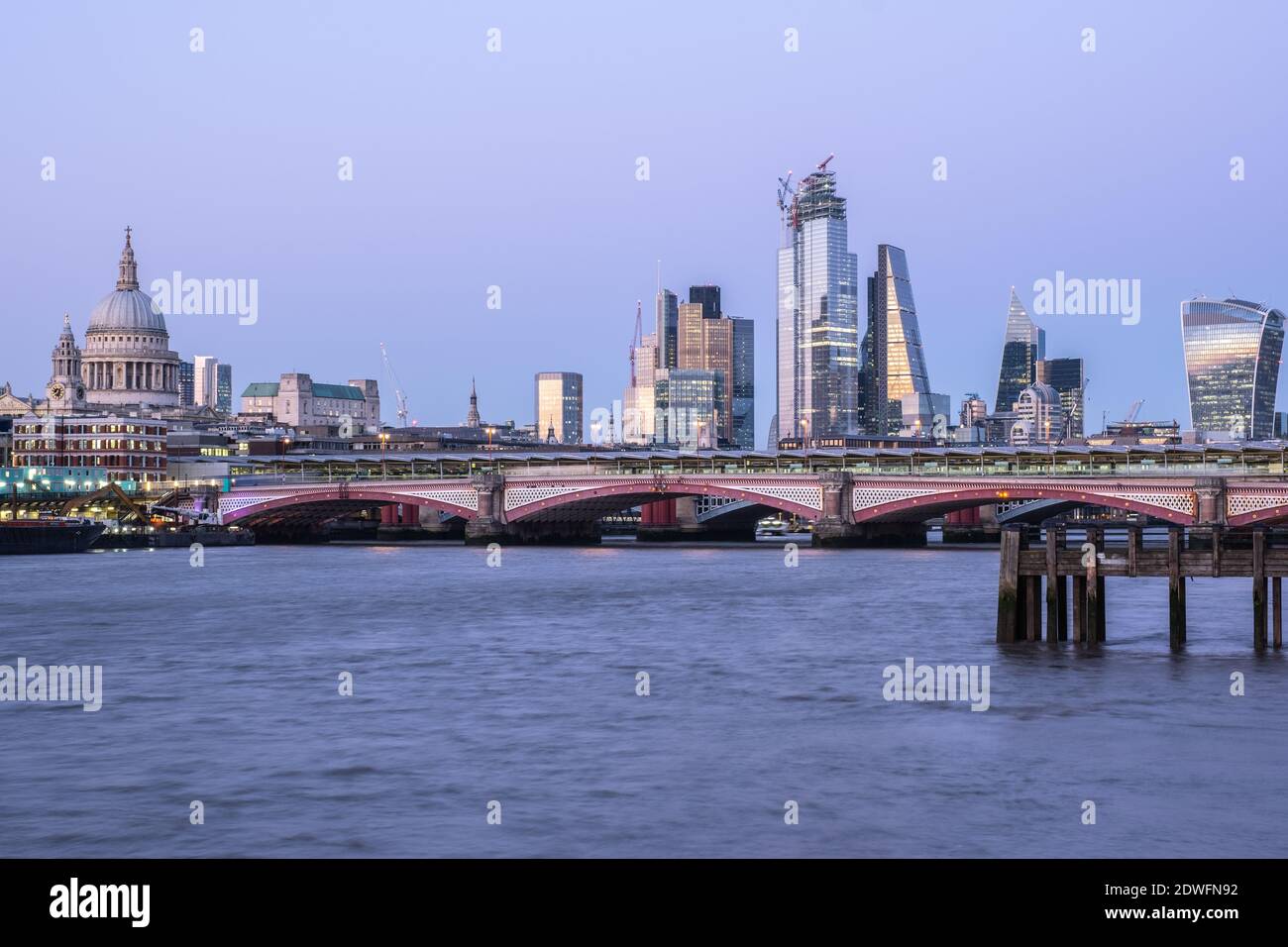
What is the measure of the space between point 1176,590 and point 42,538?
325 ft

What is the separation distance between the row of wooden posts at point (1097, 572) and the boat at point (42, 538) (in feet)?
309

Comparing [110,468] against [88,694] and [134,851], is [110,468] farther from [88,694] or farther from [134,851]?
[134,851]

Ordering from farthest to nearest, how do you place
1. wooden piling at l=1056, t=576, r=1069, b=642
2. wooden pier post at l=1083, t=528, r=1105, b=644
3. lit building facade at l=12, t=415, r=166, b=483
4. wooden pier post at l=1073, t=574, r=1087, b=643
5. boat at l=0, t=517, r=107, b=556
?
1. lit building facade at l=12, t=415, r=166, b=483
2. boat at l=0, t=517, r=107, b=556
3. wooden piling at l=1056, t=576, r=1069, b=642
4. wooden pier post at l=1073, t=574, r=1087, b=643
5. wooden pier post at l=1083, t=528, r=1105, b=644

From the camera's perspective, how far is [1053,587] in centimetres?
4350

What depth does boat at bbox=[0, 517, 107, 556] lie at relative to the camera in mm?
120938

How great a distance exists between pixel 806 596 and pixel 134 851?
160 ft

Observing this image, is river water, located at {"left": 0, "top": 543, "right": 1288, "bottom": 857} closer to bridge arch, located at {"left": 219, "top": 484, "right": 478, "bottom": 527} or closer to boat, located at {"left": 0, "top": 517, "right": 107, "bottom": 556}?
boat, located at {"left": 0, "top": 517, "right": 107, "bottom": 556}

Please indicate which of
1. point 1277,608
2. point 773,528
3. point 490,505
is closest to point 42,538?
point 490,505

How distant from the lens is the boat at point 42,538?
121 metres

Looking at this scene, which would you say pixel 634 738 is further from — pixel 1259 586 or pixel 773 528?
pixel 773 528

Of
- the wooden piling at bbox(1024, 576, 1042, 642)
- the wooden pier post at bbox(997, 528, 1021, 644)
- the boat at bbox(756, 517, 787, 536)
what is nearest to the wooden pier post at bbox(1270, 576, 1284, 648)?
the wooden piling at bbox(1024, 576, 1042, 642)

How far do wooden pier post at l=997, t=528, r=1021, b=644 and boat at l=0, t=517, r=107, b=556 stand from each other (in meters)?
94.0
